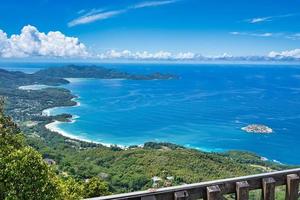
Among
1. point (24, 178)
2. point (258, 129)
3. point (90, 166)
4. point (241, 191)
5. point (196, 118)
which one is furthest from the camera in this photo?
point (196, 118)

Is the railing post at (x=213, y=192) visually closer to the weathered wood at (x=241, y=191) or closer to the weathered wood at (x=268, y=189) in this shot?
the weathered wood at (x=241, y=191)

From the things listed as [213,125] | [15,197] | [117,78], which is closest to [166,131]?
[213,125]

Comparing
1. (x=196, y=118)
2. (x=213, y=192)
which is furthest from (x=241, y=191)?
(x=196, y=118)

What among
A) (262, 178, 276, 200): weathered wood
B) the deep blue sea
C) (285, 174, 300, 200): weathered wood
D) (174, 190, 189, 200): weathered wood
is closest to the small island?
the deep blue sea

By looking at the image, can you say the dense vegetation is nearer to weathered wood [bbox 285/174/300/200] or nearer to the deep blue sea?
weathered wood [bbox 285/174/300/200]

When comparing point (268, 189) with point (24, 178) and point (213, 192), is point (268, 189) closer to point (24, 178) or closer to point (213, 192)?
point (213, 192)

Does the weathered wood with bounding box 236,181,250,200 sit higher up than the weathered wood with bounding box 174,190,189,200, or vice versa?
the weathered wood with bounding box 174,190,189,200

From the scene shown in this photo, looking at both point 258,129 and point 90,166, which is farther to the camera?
point 258,129
